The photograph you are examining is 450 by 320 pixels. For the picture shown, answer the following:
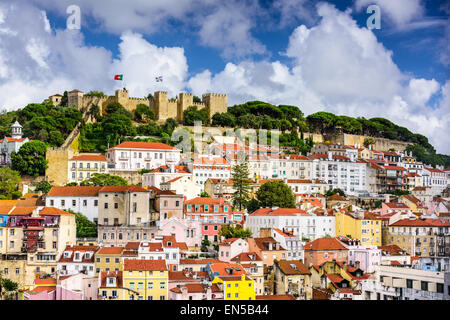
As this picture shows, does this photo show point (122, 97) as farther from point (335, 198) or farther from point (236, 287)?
point (236, 287)

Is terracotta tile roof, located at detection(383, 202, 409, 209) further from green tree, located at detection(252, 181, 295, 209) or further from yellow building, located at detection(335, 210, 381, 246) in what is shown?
green tree, located at detection(252, 181, 295, 209)

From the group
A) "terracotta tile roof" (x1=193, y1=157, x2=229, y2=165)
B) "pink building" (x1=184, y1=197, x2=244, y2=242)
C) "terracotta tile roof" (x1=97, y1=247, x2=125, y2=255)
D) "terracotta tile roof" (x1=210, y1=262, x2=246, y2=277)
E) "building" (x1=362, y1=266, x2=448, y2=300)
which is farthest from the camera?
"terracotta tile roof" (x1=193, y1=157, x2=229, y2=165)

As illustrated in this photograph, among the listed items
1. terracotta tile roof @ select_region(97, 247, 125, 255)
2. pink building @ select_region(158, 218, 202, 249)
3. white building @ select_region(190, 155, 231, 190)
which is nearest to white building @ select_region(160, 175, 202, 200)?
white building @ select_region(190, 155, 231, 190)

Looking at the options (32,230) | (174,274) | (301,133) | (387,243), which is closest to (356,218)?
(387,243)

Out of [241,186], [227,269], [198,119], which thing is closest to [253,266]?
[227,269]

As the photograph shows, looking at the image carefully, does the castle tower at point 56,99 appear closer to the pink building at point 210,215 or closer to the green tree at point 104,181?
the green tree at point 104,181

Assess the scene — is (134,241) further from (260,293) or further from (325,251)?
(325,251)

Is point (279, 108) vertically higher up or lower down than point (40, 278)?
higher up
